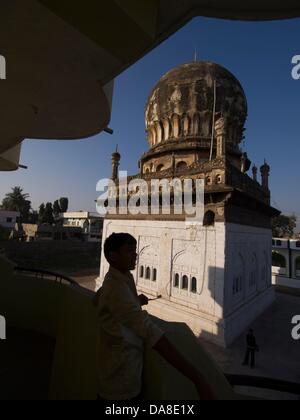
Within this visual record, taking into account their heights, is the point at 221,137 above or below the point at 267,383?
above

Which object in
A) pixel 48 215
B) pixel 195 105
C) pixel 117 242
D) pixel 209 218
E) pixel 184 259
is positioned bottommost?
pixel 184 259

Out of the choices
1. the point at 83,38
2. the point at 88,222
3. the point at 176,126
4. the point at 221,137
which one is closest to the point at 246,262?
the point at 221,137

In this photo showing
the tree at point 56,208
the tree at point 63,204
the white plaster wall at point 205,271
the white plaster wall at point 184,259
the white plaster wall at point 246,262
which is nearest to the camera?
the white plaster wall at point 205,271

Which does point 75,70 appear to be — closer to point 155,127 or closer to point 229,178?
point 229,178

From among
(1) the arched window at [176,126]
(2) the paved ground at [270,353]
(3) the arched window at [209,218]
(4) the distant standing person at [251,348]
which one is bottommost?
(2) the paved ground at [270,353]

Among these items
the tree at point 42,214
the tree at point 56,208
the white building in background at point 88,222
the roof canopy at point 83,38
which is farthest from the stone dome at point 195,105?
the tree at point 56,208

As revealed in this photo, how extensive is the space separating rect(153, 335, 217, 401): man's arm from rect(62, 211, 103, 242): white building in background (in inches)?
1857

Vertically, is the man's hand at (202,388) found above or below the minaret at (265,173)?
below

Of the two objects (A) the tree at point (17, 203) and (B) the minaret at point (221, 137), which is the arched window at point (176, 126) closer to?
(B) the minaret at point (221, 137)

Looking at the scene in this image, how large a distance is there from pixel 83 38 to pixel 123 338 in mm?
2584

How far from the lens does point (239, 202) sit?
467 inches

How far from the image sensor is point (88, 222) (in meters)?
52.5

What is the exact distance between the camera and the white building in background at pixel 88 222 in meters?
49.8

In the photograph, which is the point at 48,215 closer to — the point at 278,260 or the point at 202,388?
the point at 278,260
